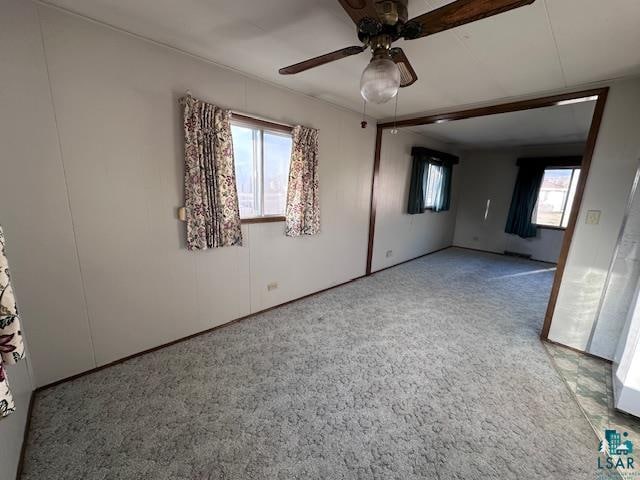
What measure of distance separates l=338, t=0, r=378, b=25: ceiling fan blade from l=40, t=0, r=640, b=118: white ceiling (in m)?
0.34

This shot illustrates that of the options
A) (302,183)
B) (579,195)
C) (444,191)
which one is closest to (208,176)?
(302,183)

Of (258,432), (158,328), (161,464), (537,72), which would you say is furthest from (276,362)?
(537,72)

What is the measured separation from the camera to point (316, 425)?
1504 millimetres

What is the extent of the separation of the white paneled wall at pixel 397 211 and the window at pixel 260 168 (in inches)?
67.6

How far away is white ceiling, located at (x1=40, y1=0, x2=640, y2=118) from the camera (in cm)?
141

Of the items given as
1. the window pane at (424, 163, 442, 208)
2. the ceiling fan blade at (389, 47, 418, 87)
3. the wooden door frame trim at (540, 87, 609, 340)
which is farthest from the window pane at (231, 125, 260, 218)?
the window pane at (424, 163, 442, 208)

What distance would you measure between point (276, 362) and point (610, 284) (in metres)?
2.84

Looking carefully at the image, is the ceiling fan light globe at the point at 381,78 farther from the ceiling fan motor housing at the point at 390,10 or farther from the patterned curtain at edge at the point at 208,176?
the patterned curtain at edge at the point at 208,176

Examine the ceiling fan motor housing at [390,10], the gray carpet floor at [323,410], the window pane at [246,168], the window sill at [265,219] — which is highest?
the ceiling fan motor housing at [390,10]

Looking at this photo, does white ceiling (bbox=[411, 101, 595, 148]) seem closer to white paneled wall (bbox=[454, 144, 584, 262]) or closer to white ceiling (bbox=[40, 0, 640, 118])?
white paneled wall (bbox=[454, 144, 584, 262])

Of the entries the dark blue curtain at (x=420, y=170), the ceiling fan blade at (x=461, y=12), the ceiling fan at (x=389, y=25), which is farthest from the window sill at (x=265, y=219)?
the dark blue curtain at (x=420, y=170)

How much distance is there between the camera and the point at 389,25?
4.02ft

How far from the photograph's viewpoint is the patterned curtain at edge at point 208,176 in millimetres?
1979

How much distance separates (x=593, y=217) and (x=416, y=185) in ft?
8.26
